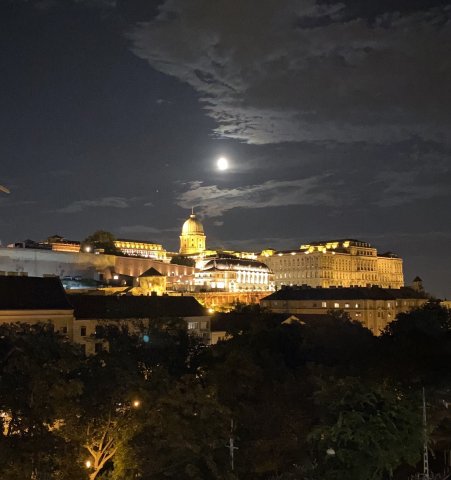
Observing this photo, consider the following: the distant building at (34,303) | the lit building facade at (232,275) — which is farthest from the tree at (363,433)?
the lit building facade at (232,275)

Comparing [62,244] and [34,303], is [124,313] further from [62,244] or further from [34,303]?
[62,244]

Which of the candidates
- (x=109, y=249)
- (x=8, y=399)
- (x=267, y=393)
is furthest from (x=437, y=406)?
(x=109, y=249)

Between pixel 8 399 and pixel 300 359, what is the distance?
2012cm

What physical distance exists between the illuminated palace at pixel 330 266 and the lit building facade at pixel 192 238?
778 inches

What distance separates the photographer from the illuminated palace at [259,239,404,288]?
177125 mm

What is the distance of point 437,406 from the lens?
923 inches

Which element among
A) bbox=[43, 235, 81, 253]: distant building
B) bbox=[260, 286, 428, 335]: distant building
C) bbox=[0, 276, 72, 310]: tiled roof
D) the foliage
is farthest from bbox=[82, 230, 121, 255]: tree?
the foliage

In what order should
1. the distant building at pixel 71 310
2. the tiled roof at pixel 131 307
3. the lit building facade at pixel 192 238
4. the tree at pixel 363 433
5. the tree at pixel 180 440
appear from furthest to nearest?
the lit building facade at pixel 192 238 → the tiled roof at pixel 131 307 → the distant building at pixel 71 310 → the tree at pixel 180 440 → the tree at pixel 363 433

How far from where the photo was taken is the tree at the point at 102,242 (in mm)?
147250

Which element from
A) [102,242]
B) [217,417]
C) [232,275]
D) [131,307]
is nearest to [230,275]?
[232,275]

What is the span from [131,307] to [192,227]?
458 ft

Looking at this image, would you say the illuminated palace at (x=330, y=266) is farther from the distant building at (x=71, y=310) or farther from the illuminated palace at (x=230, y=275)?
the distant building at (x=71, y=310)

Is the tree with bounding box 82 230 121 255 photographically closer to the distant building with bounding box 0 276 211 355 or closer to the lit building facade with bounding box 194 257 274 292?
the lit building facade with bounding box 194 257 274 292

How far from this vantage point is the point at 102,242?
508ft
